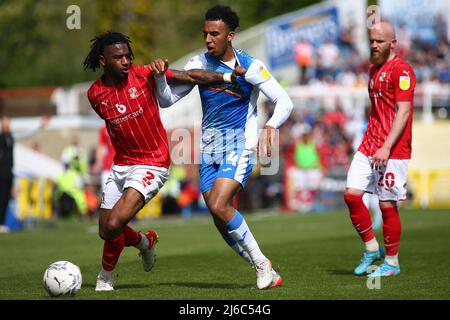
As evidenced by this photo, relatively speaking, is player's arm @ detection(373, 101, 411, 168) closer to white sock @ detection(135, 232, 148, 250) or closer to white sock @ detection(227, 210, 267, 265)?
white sock @ detection(227, 210, 267, 265)

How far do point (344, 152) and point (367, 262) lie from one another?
61.6 feet

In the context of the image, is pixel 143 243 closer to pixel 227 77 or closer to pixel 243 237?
pixel 243 237

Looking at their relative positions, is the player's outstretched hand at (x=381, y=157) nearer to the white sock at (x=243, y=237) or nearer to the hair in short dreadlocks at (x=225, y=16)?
the white sock at (x=243, y=237)

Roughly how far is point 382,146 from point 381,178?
1.52 ft

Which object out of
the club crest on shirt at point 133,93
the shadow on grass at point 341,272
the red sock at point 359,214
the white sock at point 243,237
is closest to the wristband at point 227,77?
the club crest on shirt at point 133,93

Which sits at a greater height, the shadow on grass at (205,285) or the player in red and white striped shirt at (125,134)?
the player in red and white striped shirt at (125,134)

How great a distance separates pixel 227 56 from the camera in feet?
32.0

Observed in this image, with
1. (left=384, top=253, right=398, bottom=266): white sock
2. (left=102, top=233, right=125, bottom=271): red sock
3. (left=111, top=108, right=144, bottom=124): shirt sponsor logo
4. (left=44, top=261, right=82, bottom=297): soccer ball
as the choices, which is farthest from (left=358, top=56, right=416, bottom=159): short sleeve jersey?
(left=44, top=261, right=82, bottom=297): soccer ball

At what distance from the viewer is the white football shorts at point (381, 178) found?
1059 cm

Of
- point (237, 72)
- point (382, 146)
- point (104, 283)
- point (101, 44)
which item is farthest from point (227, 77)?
point (104, 283)

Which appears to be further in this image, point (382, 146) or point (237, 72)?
point (382, 146)

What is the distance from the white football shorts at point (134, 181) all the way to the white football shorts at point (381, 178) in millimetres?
2262

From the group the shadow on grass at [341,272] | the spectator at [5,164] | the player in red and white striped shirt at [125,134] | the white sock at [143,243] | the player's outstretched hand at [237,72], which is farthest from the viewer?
the spectator at [5,164]

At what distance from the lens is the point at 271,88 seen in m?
9.52
